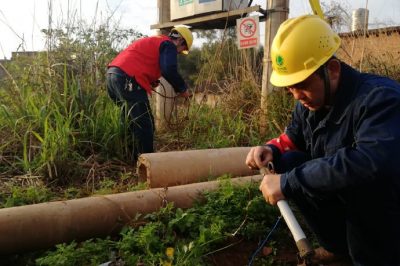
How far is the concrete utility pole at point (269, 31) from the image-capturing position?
450cm

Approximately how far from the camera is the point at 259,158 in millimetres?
2189

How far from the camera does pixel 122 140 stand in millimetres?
3979

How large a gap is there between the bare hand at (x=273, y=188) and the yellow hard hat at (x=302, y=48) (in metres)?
0.43

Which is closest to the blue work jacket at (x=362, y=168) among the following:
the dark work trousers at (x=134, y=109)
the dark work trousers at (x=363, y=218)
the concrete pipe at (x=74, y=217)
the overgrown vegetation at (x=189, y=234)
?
the dark work trousers at (x=363, y=218)

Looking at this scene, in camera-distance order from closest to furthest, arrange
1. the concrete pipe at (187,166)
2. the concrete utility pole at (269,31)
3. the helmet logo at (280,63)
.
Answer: the helmet logo at (280,63) < the concrete pipe at (187,166) < the concrete utility pole at (269,31)

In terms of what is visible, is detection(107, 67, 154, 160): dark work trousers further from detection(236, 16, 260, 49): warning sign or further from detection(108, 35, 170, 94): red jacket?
detection(236, 16, 260, 49): warning sign

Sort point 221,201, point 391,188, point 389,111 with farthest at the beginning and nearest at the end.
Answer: point 221,201, point 391,188, point 389,111

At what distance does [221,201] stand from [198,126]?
236cm

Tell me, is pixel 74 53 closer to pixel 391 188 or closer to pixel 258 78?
pixel 258 78

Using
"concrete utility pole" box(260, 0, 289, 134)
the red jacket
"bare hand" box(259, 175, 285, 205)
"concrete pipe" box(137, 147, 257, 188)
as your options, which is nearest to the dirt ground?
"bare hand" box(259, 175, 285, 205)

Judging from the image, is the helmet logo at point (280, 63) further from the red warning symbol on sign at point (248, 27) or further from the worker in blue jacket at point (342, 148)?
the red warning symbol on sign at point (248, 27)

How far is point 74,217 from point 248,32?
3.16m

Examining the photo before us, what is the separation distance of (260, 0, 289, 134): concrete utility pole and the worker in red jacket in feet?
3.25

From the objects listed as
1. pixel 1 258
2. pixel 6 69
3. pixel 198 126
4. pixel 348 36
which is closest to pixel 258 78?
pixel 198 126
